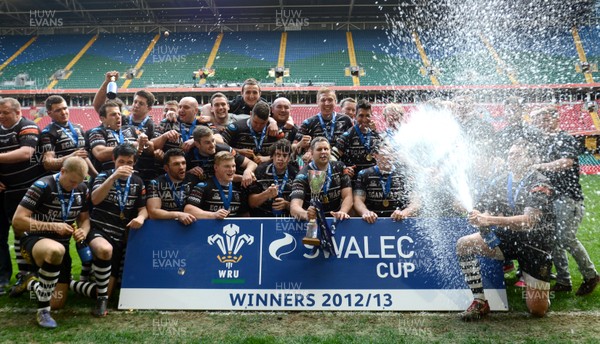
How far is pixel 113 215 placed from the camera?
468 centimetres

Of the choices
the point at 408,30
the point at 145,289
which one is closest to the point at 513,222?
the point at 145,289

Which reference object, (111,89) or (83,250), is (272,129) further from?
(83,250)

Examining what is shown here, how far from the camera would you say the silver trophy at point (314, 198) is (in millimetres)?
4367

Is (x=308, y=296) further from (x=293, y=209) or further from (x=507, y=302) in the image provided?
(x=507, y=302)

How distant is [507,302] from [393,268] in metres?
1.18

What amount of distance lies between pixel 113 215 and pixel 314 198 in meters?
2.16

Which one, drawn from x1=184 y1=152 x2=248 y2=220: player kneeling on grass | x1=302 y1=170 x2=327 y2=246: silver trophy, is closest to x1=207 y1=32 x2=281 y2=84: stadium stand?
x1=184 y1=152 x2=248 y2=220: player kneeling on grass

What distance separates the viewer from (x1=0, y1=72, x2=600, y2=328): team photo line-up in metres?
4.27

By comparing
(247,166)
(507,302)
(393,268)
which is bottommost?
(507,302)

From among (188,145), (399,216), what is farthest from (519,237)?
(188,145)

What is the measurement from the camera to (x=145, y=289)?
457 cm

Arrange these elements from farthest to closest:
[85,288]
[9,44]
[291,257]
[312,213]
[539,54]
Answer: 1. [9,44]
2. [539,54]
3. [85,288]
4. [291,257]
5. [312,213]

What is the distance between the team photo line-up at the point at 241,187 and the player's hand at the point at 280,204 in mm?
14

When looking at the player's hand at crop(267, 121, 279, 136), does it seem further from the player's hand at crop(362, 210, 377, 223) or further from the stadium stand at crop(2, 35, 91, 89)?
the stadium stand at crop(2, 35, 91, 89)
